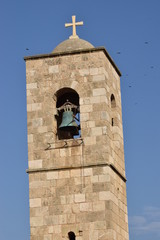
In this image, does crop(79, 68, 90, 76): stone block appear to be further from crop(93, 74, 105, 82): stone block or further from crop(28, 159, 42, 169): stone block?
crop(28, 159, 42, 169): stone block

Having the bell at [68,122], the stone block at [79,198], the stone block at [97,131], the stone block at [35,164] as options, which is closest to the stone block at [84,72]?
the bell at [68,122]

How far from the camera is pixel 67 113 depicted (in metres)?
31.6

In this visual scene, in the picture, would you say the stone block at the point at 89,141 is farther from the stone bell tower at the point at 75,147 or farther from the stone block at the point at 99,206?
the stone block at the point at 99,206

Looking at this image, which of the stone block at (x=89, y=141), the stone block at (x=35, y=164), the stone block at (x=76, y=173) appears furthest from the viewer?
the stone block at (x=35, y=164)

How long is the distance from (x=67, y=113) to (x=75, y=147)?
1320 mm

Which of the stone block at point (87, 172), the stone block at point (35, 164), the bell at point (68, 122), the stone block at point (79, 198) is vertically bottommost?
the stone block at point (79, 198)

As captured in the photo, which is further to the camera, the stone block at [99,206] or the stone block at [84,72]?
the stone block at [84,72]

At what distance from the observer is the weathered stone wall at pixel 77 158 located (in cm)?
3014

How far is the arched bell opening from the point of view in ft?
103

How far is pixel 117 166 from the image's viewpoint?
1249 inches

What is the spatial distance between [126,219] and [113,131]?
2937mm

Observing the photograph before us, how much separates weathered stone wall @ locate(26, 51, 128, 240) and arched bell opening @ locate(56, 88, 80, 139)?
13.1 inches

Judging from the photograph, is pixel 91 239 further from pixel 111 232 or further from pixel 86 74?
pixel 86 74

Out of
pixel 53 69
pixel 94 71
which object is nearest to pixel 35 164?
pixel 53 69
